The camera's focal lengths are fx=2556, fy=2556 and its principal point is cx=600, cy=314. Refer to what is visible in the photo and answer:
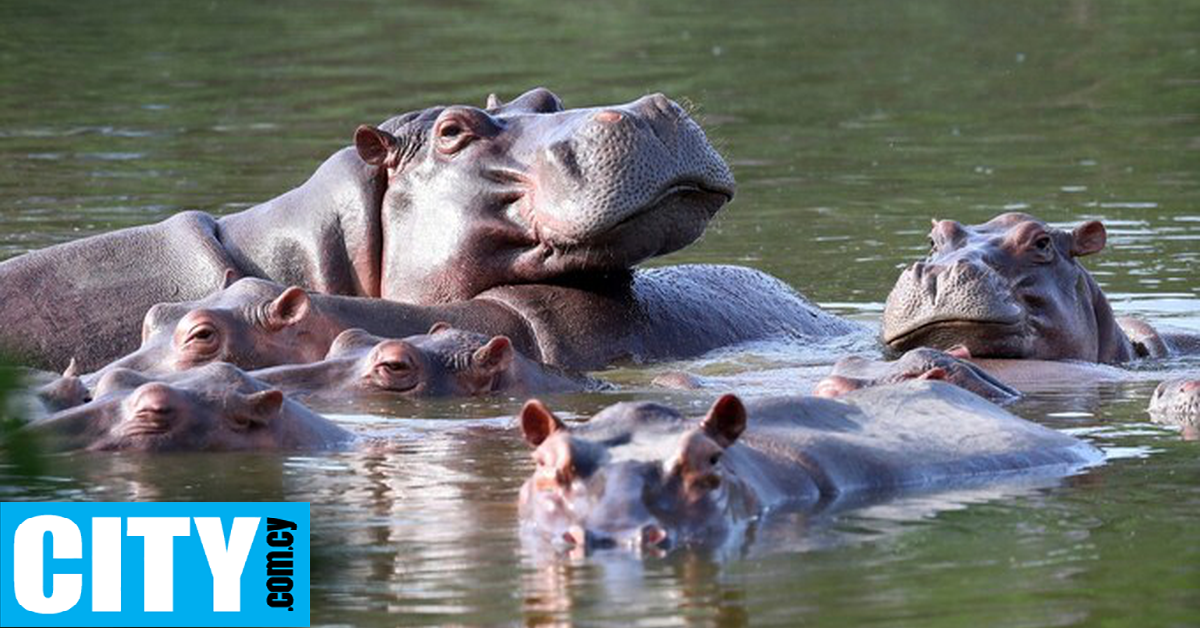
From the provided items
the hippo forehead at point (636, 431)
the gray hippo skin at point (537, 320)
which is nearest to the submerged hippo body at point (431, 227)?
the gray hippo skin at point (537, 320)

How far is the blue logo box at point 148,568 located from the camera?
15.3 feet

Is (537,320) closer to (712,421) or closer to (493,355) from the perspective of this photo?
(493,355)

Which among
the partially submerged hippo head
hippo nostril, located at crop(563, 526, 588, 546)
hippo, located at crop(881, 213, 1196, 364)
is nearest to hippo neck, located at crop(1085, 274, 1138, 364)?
hippo, located at crop(881, 213, 1196, 364)

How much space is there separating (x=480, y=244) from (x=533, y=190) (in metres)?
0.38

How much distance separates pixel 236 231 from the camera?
32.1 feet

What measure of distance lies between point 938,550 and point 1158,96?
603 inches

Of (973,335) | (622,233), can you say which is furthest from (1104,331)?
(622,233)

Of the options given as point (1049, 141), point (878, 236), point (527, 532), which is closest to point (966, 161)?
point (1049, 141)

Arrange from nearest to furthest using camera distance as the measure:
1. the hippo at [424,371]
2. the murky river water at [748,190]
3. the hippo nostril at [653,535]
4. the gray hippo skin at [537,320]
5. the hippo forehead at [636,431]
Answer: the murky river water at [748,190], the hippo nostril at [653,535], the hippo forehead at [636,431], the hippo at [424,371], the gray hippo skin at [537,320]

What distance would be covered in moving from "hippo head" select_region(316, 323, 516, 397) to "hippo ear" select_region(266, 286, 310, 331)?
8.7 inches

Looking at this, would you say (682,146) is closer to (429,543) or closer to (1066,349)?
(1066,349)

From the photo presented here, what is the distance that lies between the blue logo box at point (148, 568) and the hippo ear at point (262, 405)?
1.06 metres

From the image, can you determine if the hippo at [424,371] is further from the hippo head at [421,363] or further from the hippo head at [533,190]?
the hippo head at [533,190]

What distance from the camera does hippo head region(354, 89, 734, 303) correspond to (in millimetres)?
8672
